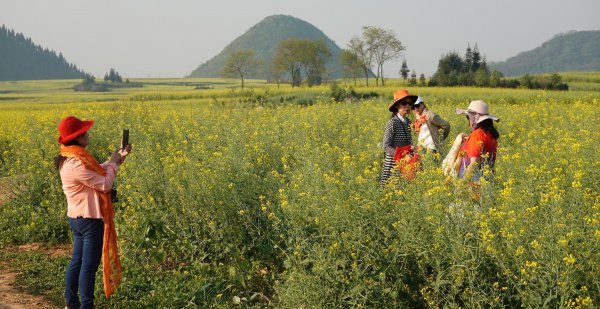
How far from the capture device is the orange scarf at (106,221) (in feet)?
15.2

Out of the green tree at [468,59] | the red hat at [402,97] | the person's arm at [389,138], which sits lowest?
the person's arm at [389,138]

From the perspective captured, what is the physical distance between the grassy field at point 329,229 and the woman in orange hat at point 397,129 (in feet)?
0.67

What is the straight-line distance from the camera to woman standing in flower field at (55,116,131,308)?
462 centimetres

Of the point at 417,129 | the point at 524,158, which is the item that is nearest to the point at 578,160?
the point at 524,158

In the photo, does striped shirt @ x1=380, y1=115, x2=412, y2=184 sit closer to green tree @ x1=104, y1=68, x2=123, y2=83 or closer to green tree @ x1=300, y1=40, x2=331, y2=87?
green tree @ x1=300, y1=40, x2=331, y2=87

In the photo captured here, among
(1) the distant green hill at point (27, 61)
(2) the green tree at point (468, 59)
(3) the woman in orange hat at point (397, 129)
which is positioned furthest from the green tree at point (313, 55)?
(1) the distant green hill at point (27, 61)

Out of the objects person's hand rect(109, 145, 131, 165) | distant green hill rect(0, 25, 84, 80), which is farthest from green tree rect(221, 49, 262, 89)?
distant green hill rect(0, 25, 84, 80)

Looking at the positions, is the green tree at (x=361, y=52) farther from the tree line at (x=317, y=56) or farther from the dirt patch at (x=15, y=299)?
the dirt patch at (x=15, y=299)

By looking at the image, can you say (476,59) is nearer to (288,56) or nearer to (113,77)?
(288,56)

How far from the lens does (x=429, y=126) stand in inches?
242

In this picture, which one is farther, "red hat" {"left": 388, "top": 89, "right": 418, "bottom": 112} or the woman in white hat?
"red hat" {"left": 388, "top": 89, "right": 418, "bottom": 112}

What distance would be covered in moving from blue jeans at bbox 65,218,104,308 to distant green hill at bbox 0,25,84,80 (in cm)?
17562

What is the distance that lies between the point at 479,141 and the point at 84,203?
3746 millimetres

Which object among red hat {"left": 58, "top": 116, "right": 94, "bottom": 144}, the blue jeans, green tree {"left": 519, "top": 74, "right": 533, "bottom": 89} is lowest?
the blue jeans
